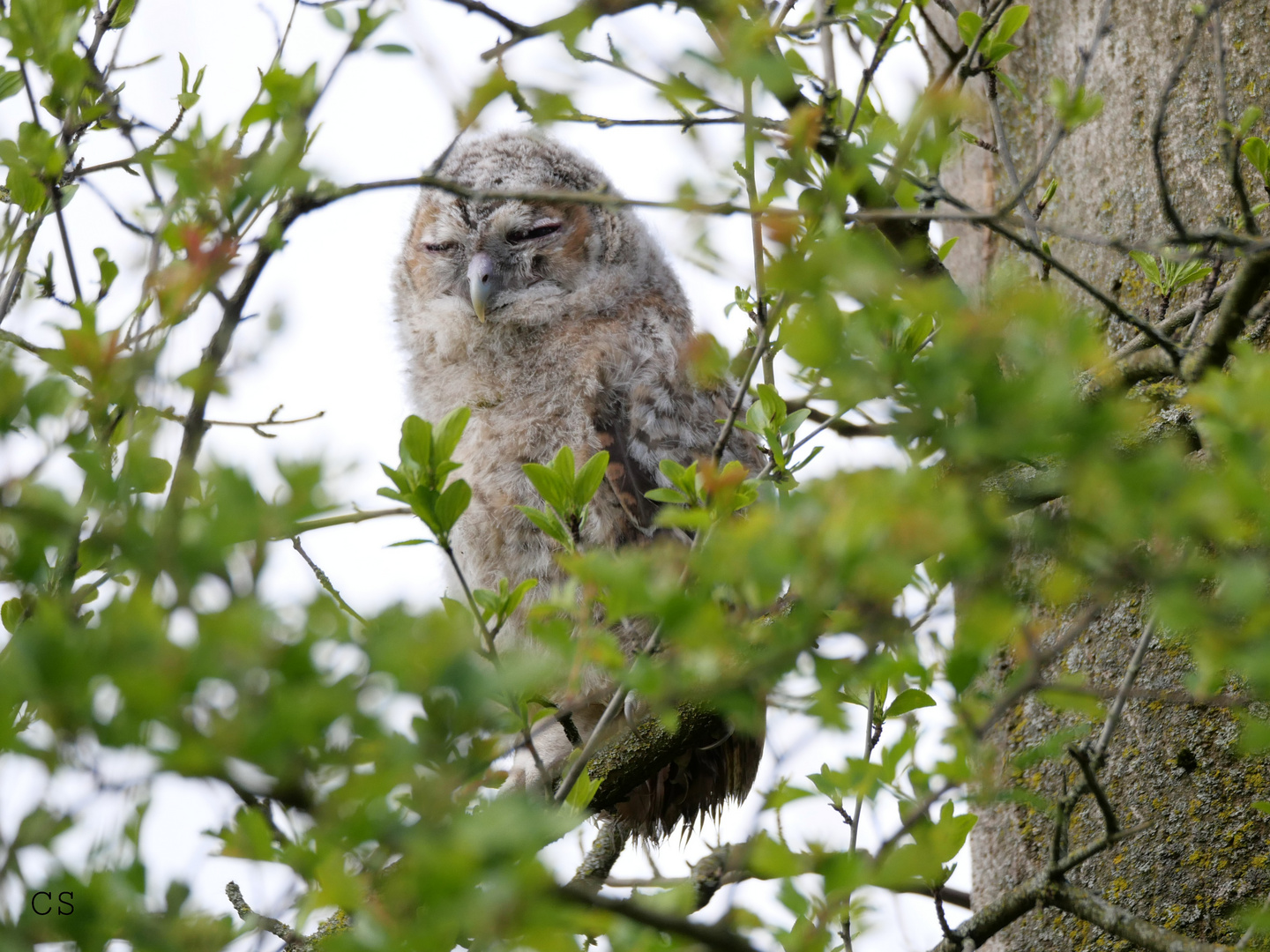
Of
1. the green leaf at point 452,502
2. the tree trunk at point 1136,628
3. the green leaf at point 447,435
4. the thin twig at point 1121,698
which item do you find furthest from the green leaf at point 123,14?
the thin twig at point 1121,698

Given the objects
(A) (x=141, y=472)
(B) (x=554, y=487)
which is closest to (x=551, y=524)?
(B) (x=554, y=487)

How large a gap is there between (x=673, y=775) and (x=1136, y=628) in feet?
3.60

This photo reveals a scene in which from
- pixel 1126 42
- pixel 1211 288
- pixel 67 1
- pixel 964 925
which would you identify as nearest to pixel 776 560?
pixel 964 925

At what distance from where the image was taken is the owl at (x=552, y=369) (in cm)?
272

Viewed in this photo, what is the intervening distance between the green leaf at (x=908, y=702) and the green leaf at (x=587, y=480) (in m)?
0.56

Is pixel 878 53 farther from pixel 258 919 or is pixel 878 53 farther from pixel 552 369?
pixel 258 919

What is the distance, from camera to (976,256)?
2.92 metres

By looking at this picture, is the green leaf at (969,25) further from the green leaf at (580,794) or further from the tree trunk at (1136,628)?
the green leaf at (580,794)

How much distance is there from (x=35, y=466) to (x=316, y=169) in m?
0.43

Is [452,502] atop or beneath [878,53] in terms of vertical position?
beneath

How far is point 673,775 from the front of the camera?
2.62m

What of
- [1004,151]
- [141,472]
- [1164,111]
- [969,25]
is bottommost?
[141,472]

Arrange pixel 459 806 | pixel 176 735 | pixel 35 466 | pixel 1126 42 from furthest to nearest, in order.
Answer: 1. pixel 1126 42
2. pixel 35 466
3. pixel 459 806
4. pixel 176 735

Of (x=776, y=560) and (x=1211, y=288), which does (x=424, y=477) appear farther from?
(x=1211, y=288)
